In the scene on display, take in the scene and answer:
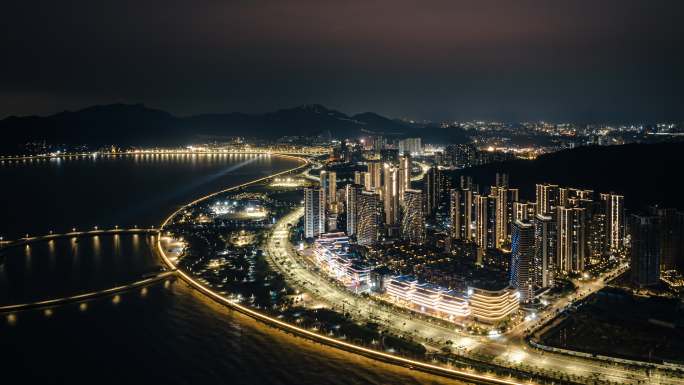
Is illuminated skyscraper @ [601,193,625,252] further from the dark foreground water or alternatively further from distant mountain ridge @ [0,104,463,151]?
distant mountain ridge @ [0,104,463,151]

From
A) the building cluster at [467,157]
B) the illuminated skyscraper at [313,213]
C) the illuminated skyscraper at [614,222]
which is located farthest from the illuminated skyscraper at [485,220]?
the building cluster at [467,157]

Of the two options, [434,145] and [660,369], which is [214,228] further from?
[434,145]

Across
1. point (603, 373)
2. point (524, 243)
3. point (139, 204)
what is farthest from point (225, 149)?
point (603, 373)

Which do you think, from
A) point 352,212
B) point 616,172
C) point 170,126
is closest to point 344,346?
point 352,212

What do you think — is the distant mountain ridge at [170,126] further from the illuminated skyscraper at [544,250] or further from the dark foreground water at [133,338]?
the illuminated skyscraper at [544,250]

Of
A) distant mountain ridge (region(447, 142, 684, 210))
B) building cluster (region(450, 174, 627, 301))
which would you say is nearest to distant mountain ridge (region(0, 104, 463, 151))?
distant mountain ridge (region(447, 142, 684, 210))
